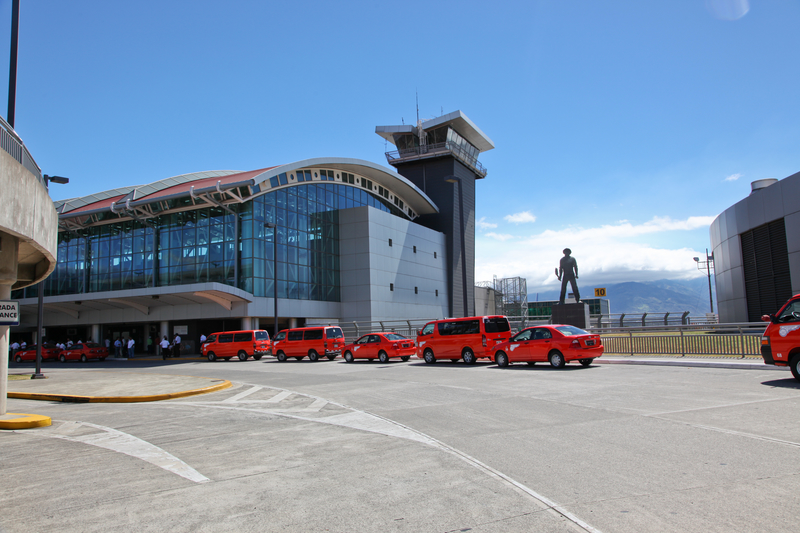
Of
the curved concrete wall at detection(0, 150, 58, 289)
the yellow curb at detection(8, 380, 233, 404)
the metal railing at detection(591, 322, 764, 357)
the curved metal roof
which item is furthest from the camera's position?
the curved metal roof

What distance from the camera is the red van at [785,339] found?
40.9 ft

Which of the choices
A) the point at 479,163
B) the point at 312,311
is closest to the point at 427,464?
the point at 312,311

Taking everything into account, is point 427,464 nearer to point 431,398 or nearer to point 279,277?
point 431,398

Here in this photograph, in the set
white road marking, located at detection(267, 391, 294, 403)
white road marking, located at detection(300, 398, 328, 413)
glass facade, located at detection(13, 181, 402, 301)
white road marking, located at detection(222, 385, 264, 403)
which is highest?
glass facade, located at detection(13, 181, 402, 301)

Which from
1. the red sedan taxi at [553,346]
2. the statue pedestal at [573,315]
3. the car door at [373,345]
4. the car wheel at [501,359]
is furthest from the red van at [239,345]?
the red sedan taxi at [553,346]

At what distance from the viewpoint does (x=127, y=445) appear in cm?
851

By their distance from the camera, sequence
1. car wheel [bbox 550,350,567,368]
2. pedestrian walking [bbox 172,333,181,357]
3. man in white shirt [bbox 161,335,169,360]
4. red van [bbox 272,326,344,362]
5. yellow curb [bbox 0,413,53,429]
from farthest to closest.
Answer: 1. pedestrian walking [bbox 172,333,181,357]
2. man in white shirt [bbox 161,335,169,360]
3. red van [bbox 272,326,344,362]
4. car wheel [bbox 550,350,567,368]
5. yellow curb [bbox 0,413,53,429]

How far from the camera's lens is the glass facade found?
131ft

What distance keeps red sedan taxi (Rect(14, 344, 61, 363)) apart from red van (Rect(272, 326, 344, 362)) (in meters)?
22.7

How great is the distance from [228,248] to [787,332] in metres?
35.3

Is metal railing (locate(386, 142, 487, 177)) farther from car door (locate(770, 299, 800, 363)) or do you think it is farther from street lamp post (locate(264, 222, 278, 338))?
car door (locate(770, 299, 800, 363))

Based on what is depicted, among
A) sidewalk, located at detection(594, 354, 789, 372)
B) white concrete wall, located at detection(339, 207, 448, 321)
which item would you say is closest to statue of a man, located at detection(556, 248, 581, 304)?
sidewalk, located at detection(594, 354, 789, 372)

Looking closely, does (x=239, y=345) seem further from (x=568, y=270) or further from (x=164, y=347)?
(x=568, y=270)

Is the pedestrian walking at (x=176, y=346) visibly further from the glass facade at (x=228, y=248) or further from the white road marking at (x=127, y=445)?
the white road marking at (x=127, y=445)
